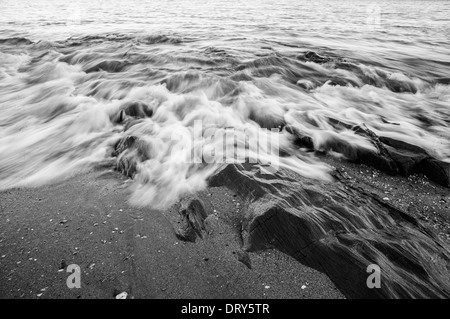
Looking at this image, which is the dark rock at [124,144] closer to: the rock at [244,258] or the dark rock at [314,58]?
the rock at [244,258]

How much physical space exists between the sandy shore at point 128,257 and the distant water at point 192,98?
439 millimetres

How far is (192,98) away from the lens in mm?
5574

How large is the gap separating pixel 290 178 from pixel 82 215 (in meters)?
2.27

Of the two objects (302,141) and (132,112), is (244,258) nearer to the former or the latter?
(302,141)

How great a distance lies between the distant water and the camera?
3.74 meters

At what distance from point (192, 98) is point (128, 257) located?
391cm

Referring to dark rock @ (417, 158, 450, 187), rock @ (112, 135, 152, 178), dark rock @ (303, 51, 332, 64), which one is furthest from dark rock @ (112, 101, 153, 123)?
dark rock @ (303, 51, 332, 64)

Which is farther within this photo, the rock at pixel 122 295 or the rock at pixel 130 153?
the rock at pixel 130 153

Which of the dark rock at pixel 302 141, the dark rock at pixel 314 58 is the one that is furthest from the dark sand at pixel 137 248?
the dark rock at pixel 314 58

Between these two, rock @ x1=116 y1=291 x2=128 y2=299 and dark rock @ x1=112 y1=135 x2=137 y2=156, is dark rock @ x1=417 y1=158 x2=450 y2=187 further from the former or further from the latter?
dark rock @ x1=112 y1=135 x2=137 y2=156

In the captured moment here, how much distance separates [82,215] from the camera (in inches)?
108

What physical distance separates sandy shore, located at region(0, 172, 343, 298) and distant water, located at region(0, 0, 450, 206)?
439mm

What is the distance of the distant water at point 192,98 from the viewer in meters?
3.74

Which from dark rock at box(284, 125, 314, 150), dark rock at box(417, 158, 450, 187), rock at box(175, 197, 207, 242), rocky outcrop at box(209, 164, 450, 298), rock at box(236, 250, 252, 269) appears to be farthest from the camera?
dark rock at box(284, 125, 314, 150)
